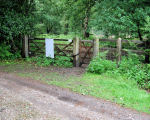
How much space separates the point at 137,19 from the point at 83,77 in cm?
419

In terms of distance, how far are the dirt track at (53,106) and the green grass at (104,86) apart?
396 millimetres

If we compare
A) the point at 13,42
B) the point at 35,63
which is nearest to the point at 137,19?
the point at 35,63

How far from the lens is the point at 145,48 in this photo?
8289 millimetres

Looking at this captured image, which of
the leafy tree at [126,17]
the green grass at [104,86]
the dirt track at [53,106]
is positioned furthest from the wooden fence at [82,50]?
the dirt track at [53,106]

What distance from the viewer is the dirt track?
13.9 feet

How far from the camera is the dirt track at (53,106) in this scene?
4.22 meters

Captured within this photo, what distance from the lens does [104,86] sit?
6.60 meters

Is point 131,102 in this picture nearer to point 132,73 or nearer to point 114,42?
point 132,73

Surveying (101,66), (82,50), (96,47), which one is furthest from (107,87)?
(82,50)

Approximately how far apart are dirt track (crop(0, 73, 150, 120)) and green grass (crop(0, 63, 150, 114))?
1.30 feet

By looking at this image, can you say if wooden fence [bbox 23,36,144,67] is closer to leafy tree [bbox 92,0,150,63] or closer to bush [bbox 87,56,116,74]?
bush [bbox 87,56,116,74]

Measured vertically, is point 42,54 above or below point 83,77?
above

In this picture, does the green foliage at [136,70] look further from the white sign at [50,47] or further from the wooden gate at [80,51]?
the white sign at [50,47]

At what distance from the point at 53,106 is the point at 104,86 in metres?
2.59
